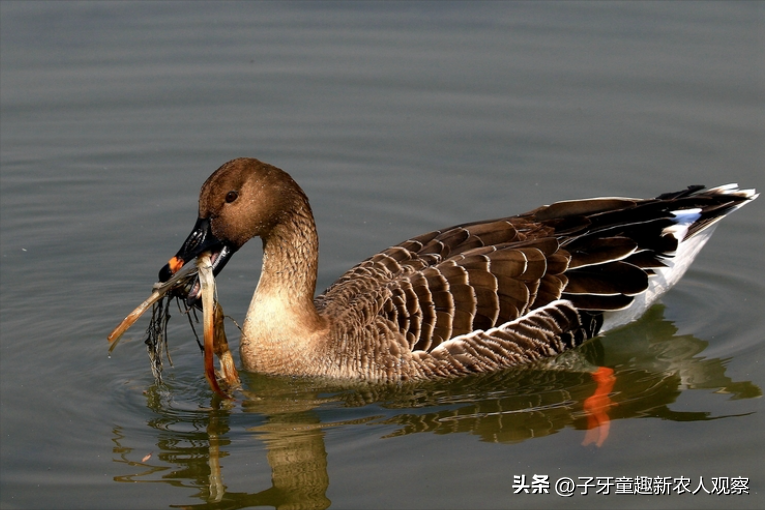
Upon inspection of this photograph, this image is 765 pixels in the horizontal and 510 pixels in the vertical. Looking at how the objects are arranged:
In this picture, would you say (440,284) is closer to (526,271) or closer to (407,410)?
(526,271)

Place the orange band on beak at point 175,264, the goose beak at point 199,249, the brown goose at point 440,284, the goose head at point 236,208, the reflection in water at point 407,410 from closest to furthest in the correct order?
the reflection in water at point 407,410, the orange band on beak at point 175,264, the goose beak at point 199,249, the goose head at point 236,208, the brown goose at point 440,284

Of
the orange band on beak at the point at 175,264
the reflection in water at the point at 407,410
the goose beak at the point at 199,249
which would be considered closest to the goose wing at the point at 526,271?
the reflection in water at the point at 407,410

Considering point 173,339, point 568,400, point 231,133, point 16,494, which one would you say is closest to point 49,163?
point 231,133

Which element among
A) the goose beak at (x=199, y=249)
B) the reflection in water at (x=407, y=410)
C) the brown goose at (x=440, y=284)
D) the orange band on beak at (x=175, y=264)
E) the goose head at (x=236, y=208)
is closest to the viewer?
the reflection in water at (x=407, y=410)

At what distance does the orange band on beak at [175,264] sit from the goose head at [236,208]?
0.02 metres

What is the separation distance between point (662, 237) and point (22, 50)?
33.5ft

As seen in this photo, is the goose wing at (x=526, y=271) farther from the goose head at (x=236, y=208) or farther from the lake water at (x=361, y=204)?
the goose head at (x=236, y=208)

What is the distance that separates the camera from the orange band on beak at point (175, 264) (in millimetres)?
9125

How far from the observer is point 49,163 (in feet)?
46.3

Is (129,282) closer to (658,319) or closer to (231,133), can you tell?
(231,133)

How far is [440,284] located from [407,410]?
122 cm

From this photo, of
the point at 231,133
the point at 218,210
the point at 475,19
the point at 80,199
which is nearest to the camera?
the point at 218,210

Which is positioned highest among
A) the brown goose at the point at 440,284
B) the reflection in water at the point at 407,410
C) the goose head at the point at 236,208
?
the goose head at the point at 236,208

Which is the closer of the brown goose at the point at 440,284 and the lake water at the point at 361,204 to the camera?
the lake water at the point at 361,204
